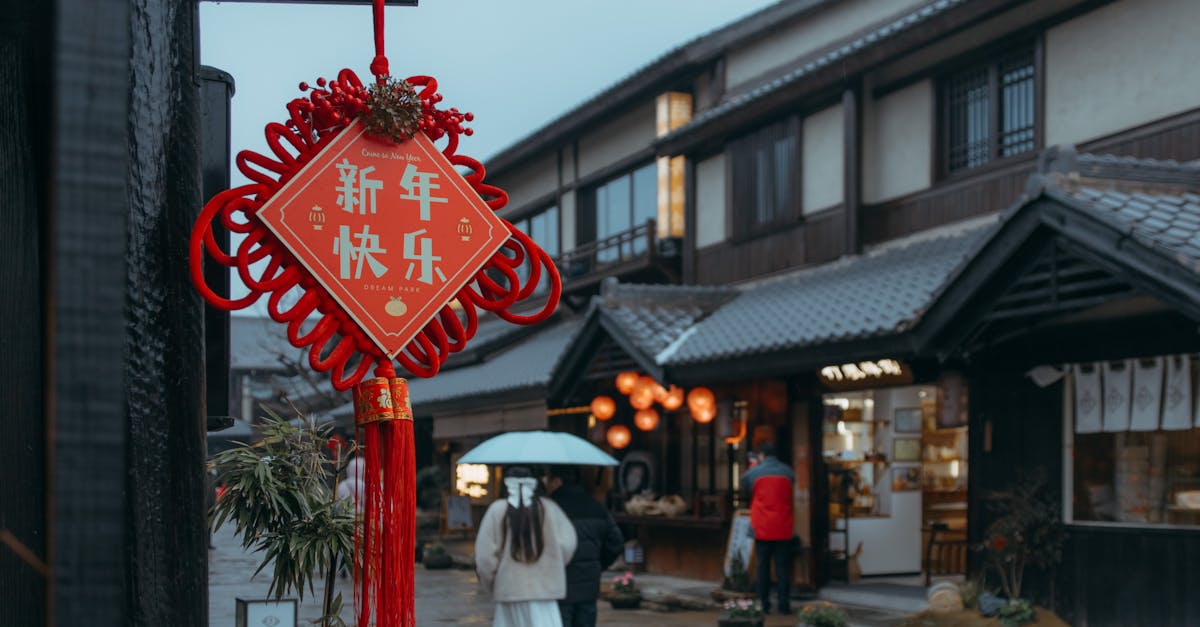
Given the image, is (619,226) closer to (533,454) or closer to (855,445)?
(855,445)

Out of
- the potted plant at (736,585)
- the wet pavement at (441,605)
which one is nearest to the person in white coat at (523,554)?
the wet pavement at (441,605)

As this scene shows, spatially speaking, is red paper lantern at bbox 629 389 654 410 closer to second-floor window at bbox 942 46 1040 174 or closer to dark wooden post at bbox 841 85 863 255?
dark wooden post at bbox 841 85 863 255

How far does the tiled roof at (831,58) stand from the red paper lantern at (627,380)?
4023mm

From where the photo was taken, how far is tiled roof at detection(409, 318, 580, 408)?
21844 mm

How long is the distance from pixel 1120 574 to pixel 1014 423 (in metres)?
1.96

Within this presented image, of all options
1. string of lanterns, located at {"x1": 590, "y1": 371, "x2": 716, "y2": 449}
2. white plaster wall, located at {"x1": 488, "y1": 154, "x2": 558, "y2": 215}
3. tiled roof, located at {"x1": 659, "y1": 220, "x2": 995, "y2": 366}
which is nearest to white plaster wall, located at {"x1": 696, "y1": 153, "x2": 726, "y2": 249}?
tiled roof, located at {"x1": 659, "y1": 220, "x2": 995, "y2": 366}

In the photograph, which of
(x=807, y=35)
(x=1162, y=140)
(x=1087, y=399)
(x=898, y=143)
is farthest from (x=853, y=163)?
(x=1087, y=399)

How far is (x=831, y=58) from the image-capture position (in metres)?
16.6

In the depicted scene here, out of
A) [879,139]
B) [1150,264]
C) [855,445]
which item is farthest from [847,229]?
[1150,264]

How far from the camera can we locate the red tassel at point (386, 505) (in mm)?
4121

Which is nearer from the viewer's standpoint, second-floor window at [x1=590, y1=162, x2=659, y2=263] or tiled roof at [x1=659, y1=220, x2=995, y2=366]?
tiled roof at [x1=659, y1=220, x2=995, y2=366]

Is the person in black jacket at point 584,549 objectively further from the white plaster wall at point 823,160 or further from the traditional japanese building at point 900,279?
the white plaster wall at point 823,160

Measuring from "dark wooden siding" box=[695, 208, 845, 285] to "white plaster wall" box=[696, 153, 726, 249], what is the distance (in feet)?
0.74

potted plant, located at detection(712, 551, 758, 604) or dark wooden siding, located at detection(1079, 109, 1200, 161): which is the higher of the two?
dark wooden siding, located at detection(1079, 109, 1200, 161)
